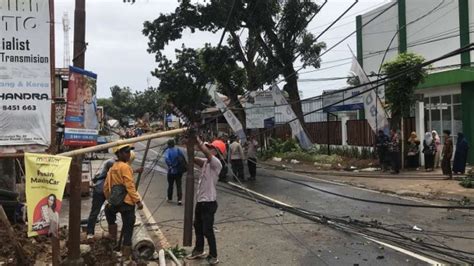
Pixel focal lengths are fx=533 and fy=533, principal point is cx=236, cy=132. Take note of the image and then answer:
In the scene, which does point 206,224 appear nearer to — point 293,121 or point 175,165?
point 175,165

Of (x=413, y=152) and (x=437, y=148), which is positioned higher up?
(x=437, y=148)

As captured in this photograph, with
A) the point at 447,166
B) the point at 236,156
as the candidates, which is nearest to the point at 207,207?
the point at 236,156

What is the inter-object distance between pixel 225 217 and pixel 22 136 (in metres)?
6.18

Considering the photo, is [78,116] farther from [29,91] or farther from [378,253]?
[378,253]

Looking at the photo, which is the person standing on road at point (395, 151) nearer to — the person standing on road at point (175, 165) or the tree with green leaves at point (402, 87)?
the tree with green leaves at point (402, 87)

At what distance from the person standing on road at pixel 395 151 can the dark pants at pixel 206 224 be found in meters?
14.0

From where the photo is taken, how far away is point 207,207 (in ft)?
26.5

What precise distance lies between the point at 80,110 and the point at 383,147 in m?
16.5

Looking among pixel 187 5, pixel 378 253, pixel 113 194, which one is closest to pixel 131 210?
pixel 113 194

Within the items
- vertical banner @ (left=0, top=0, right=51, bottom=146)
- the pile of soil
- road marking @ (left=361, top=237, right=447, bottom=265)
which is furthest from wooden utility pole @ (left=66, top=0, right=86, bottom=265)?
road marking @ (left=361, top=237, right=447, bottom=265)

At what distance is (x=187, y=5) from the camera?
3155 centimetres

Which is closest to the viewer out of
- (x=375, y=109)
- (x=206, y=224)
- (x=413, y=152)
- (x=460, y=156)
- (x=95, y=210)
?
(x=206, y=224)

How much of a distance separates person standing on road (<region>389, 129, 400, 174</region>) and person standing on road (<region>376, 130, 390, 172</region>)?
23 centimetres

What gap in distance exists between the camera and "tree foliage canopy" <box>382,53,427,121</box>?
2134 centimetres
